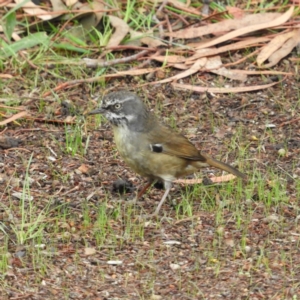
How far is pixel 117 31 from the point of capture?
461 inches

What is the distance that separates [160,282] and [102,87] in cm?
397

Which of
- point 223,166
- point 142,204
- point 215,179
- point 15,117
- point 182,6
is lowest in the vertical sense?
point 142,204

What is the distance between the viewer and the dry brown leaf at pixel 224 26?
11805 mm

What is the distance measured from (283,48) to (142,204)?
3469 mm

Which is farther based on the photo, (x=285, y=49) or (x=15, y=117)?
(x=285, y=49)

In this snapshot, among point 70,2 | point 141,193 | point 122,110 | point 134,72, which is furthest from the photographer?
point 70,2

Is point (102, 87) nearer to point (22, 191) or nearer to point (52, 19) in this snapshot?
point (52, 19)

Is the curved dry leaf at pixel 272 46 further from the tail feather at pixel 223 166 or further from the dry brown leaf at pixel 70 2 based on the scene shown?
the tail feather at pixel 223 166

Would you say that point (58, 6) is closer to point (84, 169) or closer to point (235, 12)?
point (235, 12)

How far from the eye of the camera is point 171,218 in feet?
28.2

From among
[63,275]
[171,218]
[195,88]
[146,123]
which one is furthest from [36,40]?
[63,275]

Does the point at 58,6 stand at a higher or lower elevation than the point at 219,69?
higher

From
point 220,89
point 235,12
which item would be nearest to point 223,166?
point 220,89

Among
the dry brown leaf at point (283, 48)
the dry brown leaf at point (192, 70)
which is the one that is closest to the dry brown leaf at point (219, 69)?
the dry brown leaf at point (192, 70)
